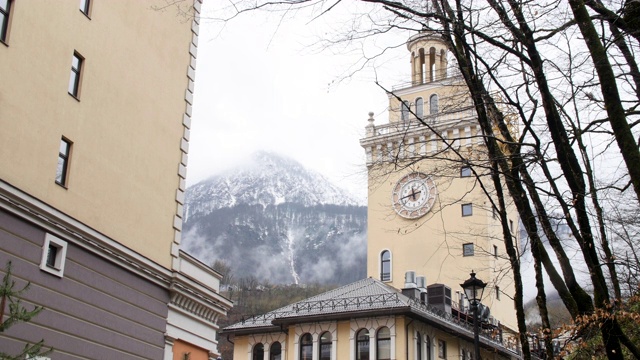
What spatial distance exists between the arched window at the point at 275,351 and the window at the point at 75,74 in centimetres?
2807

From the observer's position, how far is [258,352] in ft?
144

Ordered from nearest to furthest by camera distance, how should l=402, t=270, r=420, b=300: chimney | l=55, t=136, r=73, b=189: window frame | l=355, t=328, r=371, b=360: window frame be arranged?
l=55, t=136, r=73, b=189: window frame, l=355, t=328, r=371, b=360: window frame, l=402, t=270, r=420, b=300: chimney

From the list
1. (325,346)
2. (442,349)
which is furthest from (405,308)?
(325,346)

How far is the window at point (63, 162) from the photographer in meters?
16.4

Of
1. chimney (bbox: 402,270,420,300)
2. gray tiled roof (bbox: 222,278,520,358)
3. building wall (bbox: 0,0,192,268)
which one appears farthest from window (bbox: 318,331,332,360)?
building wall (bbox: 0,0,192,268)

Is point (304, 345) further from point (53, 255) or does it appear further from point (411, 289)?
point (53, 255)

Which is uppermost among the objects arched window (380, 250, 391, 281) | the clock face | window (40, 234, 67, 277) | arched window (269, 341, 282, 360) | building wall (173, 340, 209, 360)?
the clock face

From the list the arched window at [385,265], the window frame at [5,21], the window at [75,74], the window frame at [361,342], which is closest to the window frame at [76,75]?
the window at [75,74]

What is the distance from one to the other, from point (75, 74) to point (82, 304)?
4933mm

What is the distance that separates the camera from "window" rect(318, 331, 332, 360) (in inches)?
1619

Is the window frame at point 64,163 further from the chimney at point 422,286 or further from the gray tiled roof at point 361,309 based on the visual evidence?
the chimney at point 422,286

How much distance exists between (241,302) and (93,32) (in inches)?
4233

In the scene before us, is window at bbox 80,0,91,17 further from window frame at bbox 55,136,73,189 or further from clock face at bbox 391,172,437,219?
clock face at bbox 391,172,437,219

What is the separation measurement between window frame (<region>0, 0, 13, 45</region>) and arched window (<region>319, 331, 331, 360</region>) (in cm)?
2903
